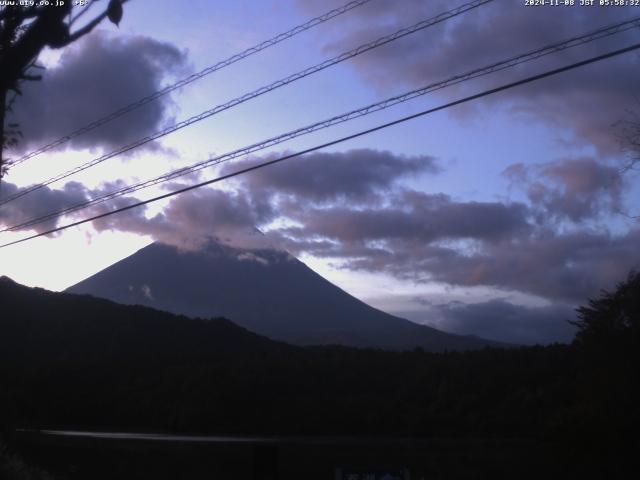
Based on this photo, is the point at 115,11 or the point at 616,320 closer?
the point at 115,11

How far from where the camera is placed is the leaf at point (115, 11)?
912 cm

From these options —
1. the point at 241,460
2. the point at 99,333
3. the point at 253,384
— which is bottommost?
the point at 241,460

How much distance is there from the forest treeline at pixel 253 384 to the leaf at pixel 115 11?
2304 centimetres

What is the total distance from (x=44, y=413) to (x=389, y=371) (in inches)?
878

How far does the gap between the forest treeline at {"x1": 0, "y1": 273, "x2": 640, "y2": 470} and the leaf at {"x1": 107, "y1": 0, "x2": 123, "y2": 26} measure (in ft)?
75.6

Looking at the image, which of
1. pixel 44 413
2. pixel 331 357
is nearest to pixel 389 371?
pixel 331 357

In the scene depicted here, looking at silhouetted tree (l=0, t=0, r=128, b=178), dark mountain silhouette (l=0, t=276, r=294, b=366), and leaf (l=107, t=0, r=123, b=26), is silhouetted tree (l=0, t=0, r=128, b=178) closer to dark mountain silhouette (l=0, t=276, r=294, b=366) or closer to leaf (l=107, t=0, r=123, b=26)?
leaf (l=107, t=0, r=123, b=26)

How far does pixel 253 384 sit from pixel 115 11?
45524 millimetres

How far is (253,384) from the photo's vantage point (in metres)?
53.2

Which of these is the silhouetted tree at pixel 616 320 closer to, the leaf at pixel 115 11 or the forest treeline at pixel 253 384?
the forest treeline at pixel 253 384

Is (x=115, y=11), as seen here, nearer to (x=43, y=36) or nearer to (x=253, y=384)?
(x=43, y=36)

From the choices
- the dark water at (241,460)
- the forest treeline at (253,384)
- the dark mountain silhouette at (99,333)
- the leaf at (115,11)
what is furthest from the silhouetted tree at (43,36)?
the dark mountain silhouette at (99,333)

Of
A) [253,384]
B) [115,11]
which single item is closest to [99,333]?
[253,384]

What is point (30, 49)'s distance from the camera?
8.66 m
